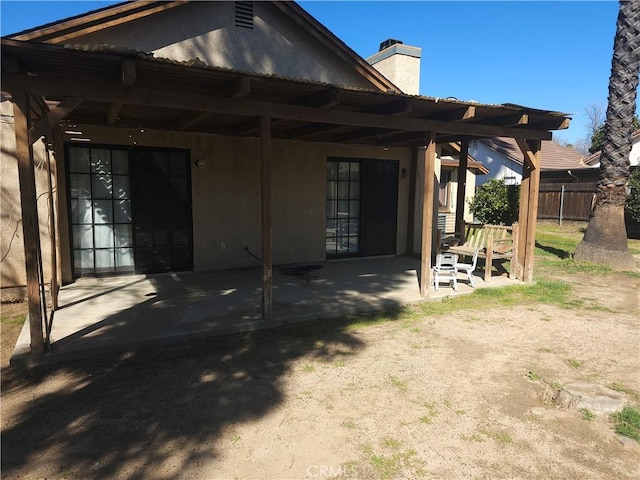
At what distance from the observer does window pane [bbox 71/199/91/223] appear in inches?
278

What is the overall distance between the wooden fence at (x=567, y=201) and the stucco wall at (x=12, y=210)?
19596mm

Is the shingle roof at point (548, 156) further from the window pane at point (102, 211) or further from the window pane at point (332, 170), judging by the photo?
the window pane at point (102, 211)

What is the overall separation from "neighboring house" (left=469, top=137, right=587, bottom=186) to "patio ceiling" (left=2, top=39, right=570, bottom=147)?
19246 mm

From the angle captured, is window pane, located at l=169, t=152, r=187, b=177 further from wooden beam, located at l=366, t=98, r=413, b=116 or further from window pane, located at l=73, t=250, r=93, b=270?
wooden beam, located at l=366, t=98, r=413, b=116

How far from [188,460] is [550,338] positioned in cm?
421

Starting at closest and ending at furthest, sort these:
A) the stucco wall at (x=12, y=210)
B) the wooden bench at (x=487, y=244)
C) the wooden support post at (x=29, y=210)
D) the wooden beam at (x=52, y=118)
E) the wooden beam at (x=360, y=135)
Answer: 1. the wooden support post at (x=29, y=210)
2. the wooden beam at (x=52, y=118)
3. the stucco wall at (x=12, y=210)
4. the wooden beam at (x=360, y=135)
5. the wooden bench at (x=487, y=244)

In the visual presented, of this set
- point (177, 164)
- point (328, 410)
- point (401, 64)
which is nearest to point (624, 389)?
point (328, 410)

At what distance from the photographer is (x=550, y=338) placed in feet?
16.3

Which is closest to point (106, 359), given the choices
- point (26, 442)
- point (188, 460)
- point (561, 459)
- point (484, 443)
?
point (26, 442)

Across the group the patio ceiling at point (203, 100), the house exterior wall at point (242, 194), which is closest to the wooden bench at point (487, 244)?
the patio ceiling at point (203, 100)

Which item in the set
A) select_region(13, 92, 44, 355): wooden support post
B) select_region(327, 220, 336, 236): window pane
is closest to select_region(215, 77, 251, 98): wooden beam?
select_region(13, 92, 44, 355): wooden support post

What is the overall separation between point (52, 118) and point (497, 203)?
41.2 feet

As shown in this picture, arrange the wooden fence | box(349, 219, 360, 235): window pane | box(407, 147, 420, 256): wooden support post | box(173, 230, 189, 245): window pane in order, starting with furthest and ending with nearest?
the wooden fence, box(407, 147, 420, 256): wooden support post, box(349, 219, 360, 235): window pane, box(173, 230, 189, 245): window pane

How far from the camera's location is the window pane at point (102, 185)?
7156 mm
